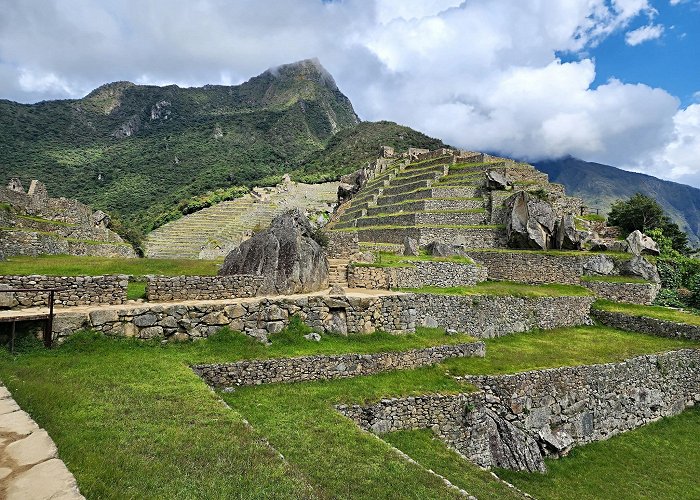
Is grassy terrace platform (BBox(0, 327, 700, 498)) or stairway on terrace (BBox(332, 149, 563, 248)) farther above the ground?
stairway on terrace (BBox(332, 149, 563, 248))

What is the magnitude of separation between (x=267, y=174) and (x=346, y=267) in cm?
8024

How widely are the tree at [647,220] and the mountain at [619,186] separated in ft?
233

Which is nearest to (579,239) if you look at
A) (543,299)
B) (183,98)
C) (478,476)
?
(543,299)

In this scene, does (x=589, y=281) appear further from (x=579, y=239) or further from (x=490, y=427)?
(x=490, y=427)

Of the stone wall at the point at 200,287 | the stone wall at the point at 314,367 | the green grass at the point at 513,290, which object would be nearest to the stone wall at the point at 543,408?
the stone wall at the point at 314,367

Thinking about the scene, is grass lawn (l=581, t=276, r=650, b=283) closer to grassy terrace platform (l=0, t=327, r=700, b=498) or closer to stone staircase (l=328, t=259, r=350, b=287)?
grassy terrace platform (l=0, t=327, r=700, b=498)

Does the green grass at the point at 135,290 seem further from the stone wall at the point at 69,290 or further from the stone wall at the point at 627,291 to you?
the stone wall at the point at 627,291

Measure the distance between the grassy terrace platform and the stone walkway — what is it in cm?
34

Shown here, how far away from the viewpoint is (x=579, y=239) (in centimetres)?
2295

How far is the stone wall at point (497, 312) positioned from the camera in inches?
562

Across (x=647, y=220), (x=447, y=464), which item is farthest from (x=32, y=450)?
(x=647, y=220)

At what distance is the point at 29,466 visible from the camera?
359 cm

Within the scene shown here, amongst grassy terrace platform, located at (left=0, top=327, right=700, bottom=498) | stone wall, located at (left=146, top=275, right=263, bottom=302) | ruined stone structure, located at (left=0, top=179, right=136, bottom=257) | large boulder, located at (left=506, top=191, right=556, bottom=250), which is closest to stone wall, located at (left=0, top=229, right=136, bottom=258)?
ruined stone structure, located at (left=0, top=179, right=136, bottom=257)

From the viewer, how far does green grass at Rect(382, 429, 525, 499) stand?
7078 millimetres
